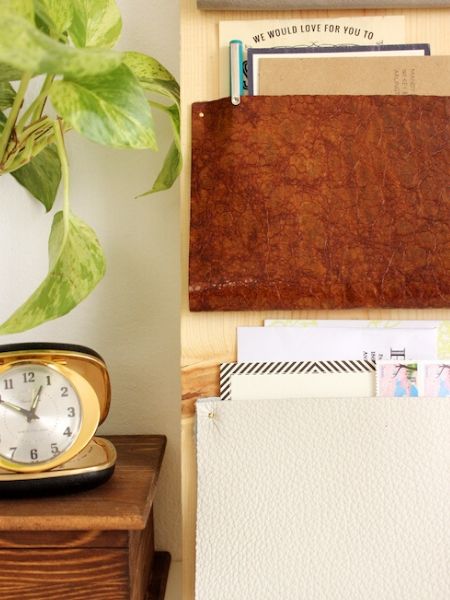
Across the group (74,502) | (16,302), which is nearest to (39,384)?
(74,502)

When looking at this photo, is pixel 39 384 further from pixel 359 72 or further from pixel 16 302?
pixel 359 72

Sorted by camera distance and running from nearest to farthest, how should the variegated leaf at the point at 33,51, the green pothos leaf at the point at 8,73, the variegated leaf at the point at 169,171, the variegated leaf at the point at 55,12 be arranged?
1. the variegated leaf at the point at 33,51
2. the variegated leaf at the point at 55,12
3. the green pothos leaf at the point at 8,73
4. the variegated leaf at the point at 169,171

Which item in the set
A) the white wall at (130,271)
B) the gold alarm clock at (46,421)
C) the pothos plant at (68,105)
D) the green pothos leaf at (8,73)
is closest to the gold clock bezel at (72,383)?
the gold alarm clock at (46,421)

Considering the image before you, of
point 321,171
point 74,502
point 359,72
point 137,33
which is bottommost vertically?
point 74,502

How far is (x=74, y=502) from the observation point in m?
0.65

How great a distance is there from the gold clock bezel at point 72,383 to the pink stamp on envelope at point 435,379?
385 mm

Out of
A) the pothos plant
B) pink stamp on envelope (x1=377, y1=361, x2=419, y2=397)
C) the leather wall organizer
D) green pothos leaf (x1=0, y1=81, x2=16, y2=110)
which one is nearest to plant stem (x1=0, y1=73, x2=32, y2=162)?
the pothos plant

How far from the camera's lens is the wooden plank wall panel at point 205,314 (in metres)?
0.73

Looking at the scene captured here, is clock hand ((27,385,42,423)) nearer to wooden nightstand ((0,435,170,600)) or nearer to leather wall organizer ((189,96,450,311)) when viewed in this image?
wooden nightstand ((0,435,170,600))

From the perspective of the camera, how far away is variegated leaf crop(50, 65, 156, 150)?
50 cm

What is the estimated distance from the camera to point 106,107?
1.69 ft

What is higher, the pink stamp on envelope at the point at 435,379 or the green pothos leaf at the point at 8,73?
the green pothos leaf at the point at 8,73

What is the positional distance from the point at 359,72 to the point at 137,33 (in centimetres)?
37

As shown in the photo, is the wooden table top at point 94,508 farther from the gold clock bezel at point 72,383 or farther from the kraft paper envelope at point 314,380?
the kraft paper envelope at point 314,380
